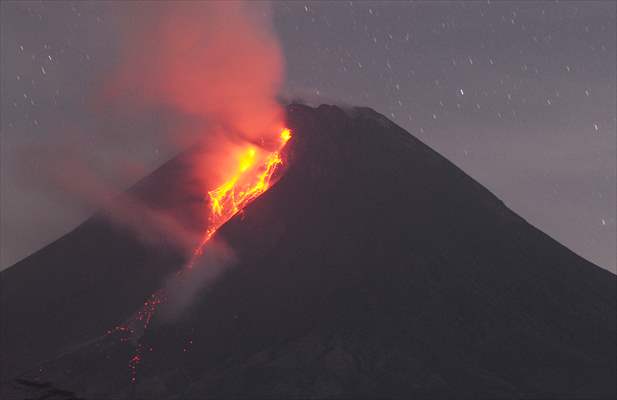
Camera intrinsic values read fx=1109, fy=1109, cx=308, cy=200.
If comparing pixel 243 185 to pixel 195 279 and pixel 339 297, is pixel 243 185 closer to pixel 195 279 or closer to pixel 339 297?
pixel 195 279

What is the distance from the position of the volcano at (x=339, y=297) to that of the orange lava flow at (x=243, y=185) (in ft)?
7.50

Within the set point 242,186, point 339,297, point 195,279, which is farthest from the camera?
point 242,186

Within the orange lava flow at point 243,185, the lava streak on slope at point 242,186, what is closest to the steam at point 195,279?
the lava streak on slope at point 242,186

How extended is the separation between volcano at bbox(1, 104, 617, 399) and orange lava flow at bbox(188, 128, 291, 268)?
7.50 ft

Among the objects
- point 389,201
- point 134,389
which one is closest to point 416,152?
point 389,201

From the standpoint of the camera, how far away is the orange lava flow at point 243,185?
323ft

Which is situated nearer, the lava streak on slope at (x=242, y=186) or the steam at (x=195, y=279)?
the steam at (x=195, y=279)

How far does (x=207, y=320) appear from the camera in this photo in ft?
271

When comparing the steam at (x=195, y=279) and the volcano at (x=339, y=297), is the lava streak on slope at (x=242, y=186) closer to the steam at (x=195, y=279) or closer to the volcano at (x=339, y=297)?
the steam at (x=195, y=279)

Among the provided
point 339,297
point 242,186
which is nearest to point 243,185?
point 242,186

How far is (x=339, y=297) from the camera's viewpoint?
83625mm

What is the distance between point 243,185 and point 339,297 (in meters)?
21.6

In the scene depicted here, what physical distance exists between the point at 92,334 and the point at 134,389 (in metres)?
15.2

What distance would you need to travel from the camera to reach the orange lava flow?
323 feet
